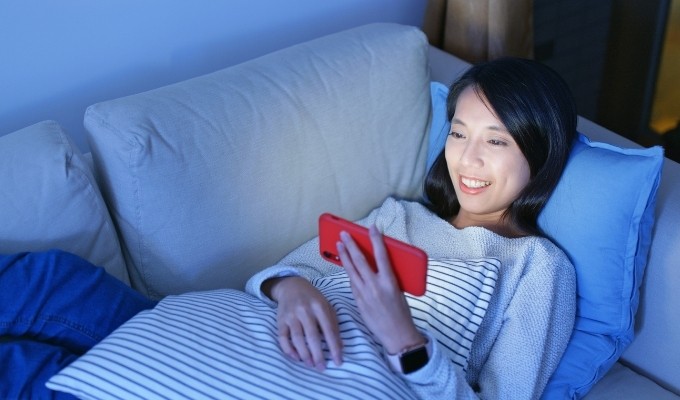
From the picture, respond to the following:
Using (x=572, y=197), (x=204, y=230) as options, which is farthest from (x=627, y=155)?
(x=204, y=230)

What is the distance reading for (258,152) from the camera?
1.43 m

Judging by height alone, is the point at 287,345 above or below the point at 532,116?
below

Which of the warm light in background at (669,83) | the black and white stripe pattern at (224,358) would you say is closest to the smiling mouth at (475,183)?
the black and white stripe pattern at (224,358)

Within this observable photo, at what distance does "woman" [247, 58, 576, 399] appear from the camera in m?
1.20

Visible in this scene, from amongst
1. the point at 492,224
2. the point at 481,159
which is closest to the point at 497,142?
the point at 481,159

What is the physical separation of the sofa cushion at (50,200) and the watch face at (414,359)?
55cm

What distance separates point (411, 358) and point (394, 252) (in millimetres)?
181

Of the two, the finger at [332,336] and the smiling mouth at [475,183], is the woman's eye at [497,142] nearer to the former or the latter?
the smiling mouth at [475,183]

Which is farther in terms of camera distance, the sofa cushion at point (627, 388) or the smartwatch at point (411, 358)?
the sofa cushion at point (627, 388)

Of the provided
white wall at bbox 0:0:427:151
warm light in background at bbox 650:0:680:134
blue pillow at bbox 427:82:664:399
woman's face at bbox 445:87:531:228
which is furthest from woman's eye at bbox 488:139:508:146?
warm light in background at bbox 650:0:680:134

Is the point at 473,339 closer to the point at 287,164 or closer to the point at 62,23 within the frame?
the point at 287,164

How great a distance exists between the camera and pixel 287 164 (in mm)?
1467

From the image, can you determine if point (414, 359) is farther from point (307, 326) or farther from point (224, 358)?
point (224, 358)

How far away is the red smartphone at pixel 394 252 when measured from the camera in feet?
3.46
